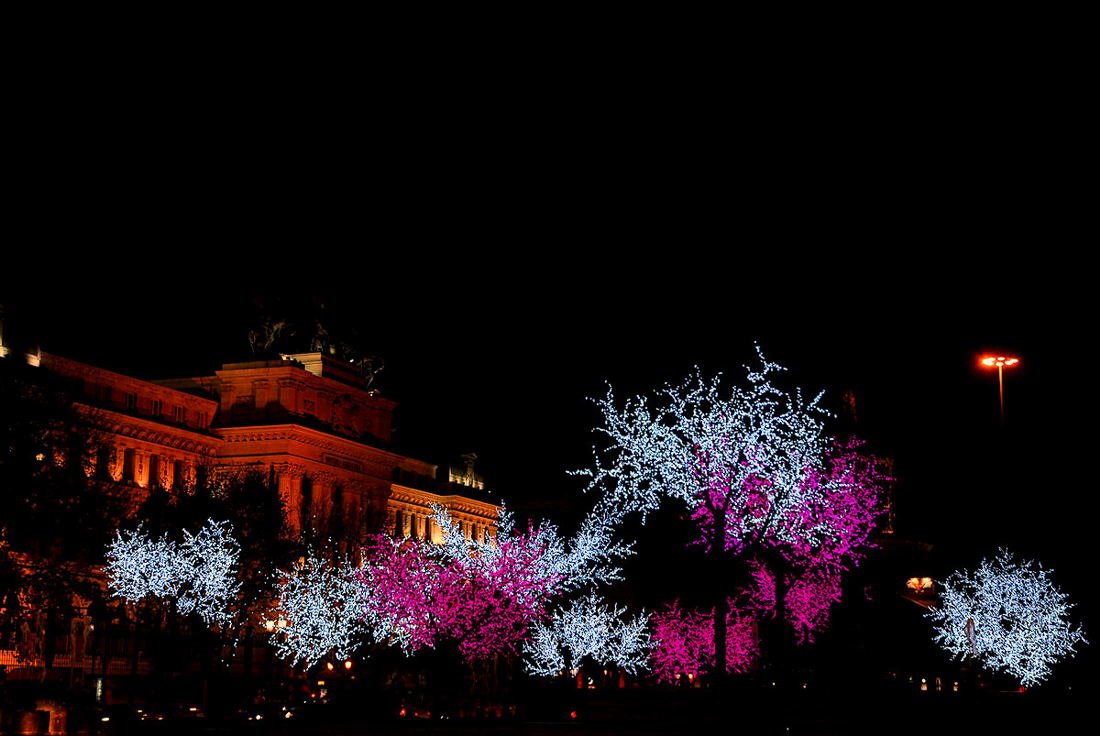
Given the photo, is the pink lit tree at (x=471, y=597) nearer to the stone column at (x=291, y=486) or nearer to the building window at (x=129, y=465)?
the building window at (x=129, y=465)

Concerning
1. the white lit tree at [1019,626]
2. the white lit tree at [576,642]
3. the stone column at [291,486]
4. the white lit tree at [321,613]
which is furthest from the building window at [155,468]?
the white lit tree at [1019,626]

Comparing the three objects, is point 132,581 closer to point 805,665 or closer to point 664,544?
point 664,544

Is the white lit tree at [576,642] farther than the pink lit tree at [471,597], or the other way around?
the white lit tree at [576,642]


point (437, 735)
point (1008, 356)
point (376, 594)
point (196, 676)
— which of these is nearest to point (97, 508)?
point (196, 676)

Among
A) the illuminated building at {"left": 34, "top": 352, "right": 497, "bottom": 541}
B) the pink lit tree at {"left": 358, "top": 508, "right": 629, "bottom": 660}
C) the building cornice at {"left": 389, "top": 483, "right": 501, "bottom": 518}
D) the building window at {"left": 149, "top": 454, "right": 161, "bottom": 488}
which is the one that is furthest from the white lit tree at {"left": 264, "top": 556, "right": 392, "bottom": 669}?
the building cornice at {"left": 389, "top": 483, "right": 501, "bottom": 518}

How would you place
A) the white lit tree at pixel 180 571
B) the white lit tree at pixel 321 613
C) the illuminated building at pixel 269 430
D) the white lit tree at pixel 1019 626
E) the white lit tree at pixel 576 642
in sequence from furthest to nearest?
the illuminated building at pixel 269 430 → the white lit tree at pixel 576 642 → the white lit tree at pixel 321 613 → the white lit tree at pixel 180 571 → the white lit tree at pixel 1019 626

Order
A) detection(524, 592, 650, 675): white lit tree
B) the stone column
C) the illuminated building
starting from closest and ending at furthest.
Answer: detection(524, 592, 650, 675): white lit tree, the illuminated building, the stone column

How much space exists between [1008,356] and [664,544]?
23.1m

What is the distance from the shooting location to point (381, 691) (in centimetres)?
6278

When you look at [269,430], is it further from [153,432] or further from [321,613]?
[321,613]

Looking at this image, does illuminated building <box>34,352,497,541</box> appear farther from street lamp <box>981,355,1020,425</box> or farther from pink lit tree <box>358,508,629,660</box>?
street lamp <box>981,355,1020,425</box>

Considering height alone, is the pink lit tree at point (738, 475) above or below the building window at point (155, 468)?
below

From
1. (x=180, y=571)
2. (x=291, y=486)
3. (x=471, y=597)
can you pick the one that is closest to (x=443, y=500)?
(x=291, y=486)

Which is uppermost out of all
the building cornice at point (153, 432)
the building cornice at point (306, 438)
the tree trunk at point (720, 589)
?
the building cornice at point (306, 438)
